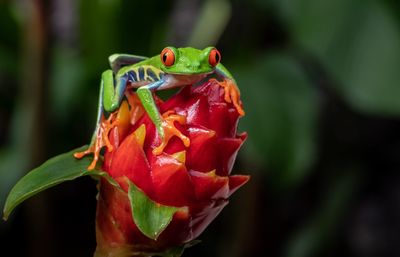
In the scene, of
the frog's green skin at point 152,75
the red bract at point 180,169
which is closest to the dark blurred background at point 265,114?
the frog's green skin at point 152,75

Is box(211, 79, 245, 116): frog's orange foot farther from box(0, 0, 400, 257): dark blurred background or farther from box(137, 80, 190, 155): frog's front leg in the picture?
box(0, 0, 400, 257): dark blurred background

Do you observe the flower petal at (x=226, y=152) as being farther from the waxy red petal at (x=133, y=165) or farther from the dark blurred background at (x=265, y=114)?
the dark blurred background at (x=265, y=114)

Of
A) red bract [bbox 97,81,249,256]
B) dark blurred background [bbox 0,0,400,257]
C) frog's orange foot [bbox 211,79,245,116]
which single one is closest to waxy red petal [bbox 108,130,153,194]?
red bract [bbox 97,81,249,256]

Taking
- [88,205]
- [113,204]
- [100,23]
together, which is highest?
[113,204]

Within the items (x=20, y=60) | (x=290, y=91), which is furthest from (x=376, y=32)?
(x=20, y=60)

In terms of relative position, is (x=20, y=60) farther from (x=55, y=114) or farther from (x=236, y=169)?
(x=236, y=169)

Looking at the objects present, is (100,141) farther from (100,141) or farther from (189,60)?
(189,60)

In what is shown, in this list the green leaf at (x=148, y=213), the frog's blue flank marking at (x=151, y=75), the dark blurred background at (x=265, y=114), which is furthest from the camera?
the dark blurred background at (x=265, y=114)

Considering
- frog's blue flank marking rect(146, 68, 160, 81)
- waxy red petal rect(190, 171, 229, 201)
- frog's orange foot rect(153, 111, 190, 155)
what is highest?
frog's blue flank marking rect(146, 68, 160, 81)

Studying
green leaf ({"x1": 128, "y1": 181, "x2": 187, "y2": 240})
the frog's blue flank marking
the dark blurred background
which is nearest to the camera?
green leaf ({"x1": 128, "y1": 181, "x2": 187, "y2": 240})
